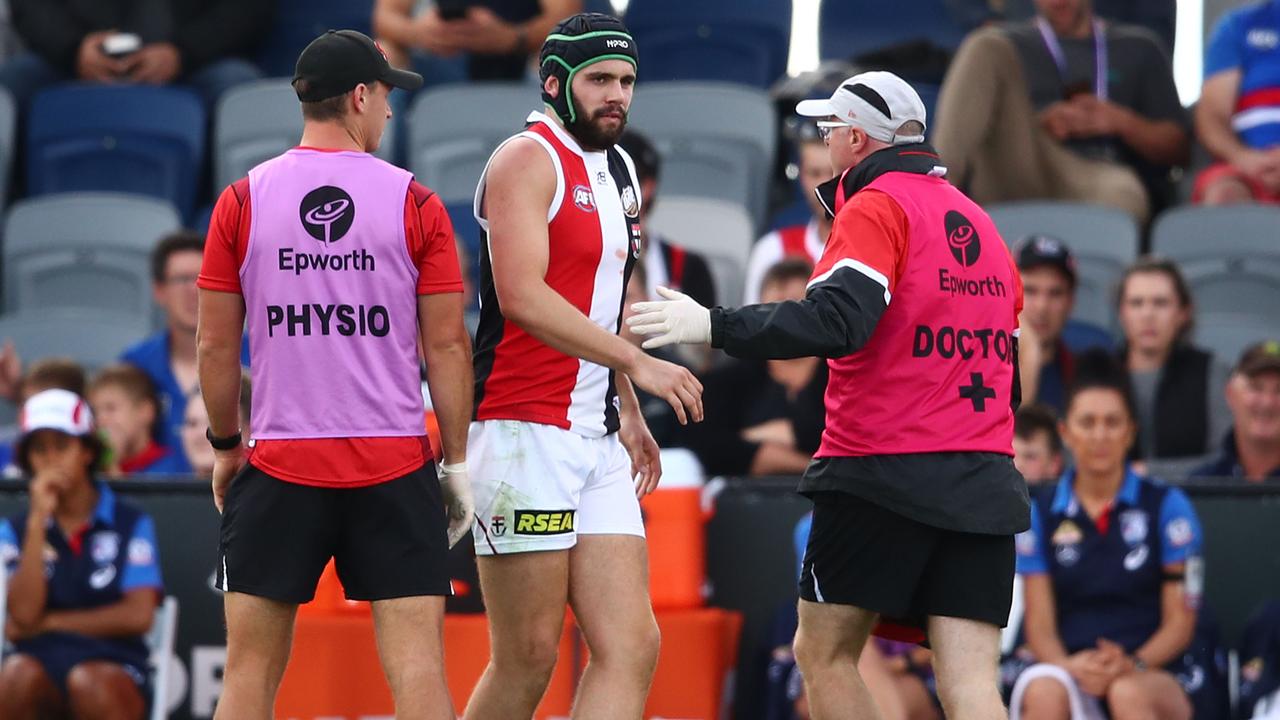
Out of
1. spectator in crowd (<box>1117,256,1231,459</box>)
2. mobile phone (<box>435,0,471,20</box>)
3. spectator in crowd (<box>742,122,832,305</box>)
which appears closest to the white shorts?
spectator in crowd (<box>742,122,832,305</box>)

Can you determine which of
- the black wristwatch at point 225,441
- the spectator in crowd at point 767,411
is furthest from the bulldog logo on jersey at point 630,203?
the spectator in crowd at point 767,411

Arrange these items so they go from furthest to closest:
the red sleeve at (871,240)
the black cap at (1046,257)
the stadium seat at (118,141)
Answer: the stadium seat at (118,141), the black cap at (1046,257), the red sleeve at (871,240)

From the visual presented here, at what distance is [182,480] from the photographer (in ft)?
27.0

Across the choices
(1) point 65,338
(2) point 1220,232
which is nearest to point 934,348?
(2) point 1220,232

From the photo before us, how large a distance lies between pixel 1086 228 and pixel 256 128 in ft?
14.7

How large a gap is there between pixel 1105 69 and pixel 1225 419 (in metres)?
2.50

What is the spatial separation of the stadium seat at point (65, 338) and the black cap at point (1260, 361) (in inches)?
214

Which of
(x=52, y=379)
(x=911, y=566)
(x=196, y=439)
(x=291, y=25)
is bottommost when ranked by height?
(x=911, y=566)

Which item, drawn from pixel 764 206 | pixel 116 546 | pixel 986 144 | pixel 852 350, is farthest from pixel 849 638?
pixel 764 206

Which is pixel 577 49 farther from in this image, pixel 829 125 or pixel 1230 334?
pixel 1230 334

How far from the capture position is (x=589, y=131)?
5430 millimetres

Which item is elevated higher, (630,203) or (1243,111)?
(1243,111)

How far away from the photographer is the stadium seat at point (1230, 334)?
9.53 meters

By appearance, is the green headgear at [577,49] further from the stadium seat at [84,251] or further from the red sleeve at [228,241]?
the stadium seat at [84,251]
